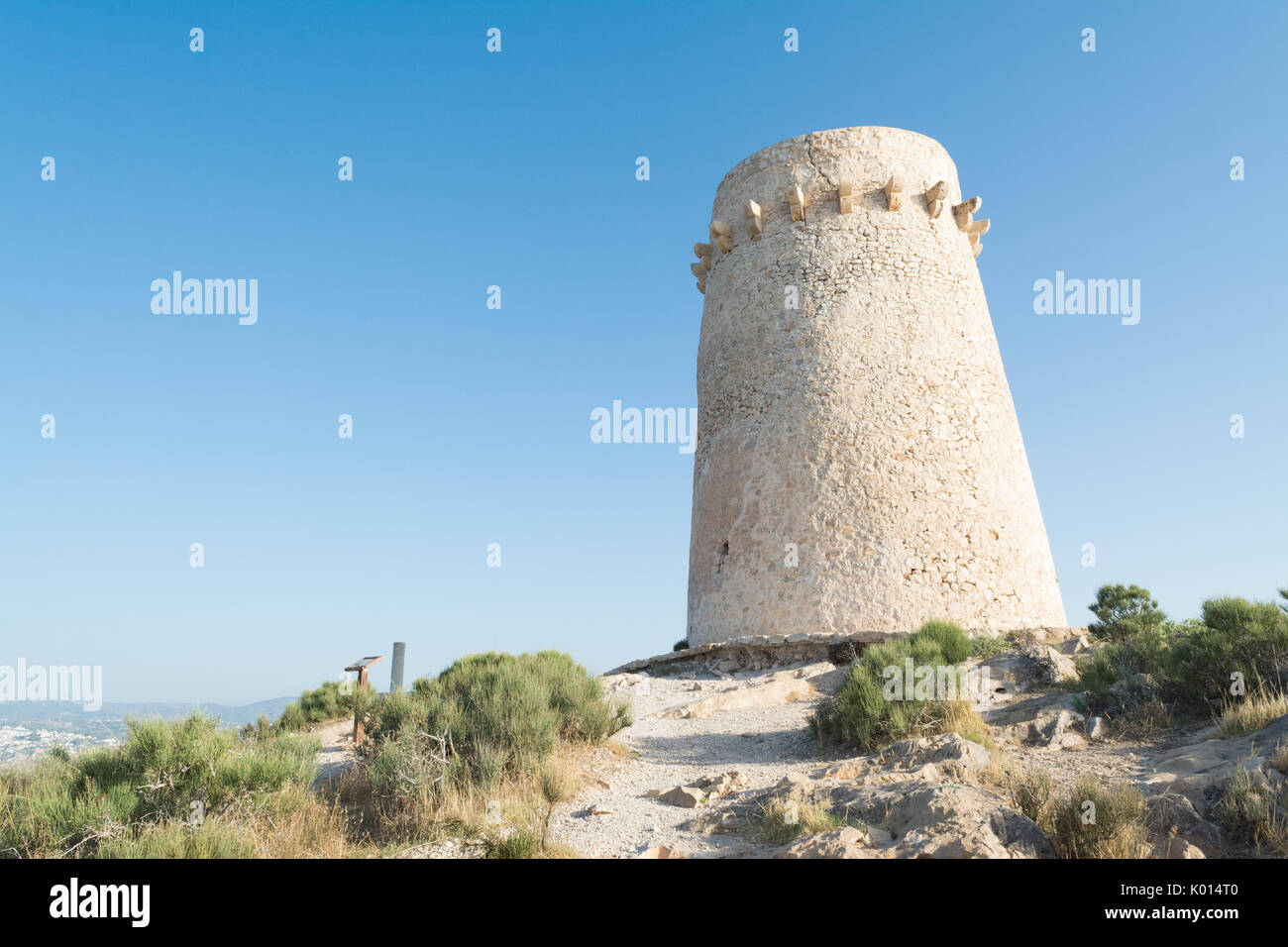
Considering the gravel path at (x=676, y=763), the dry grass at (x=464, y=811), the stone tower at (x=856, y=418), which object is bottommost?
the gravel path at (x=676, y=763)

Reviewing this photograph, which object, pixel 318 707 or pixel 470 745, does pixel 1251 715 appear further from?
pixel 318 707

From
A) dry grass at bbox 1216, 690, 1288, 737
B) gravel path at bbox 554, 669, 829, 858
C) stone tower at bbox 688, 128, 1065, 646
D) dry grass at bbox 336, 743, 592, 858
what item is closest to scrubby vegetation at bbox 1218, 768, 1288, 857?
dry grass at bbox 1216, 690, 1288, 737

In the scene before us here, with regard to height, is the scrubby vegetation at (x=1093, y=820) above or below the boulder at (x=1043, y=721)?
above

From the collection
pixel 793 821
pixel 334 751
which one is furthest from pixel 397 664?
pixel 793 821

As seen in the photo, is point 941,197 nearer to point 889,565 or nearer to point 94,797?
point 889,565

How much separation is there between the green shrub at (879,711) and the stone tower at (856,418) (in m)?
3.13

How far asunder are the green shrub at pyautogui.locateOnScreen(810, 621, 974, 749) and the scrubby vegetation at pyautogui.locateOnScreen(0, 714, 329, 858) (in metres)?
4.40

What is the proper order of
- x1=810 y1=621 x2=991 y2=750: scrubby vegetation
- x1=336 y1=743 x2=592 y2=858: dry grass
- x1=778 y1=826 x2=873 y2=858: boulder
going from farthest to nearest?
x1=810 y1=621 x2=991 y2=750: scrubby vegetation, x1=336 y1=743 x2=592 y2=858: dry grass, x1=778 y1=826 x2=873 y2=858: boulder

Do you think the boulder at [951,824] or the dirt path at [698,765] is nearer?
the boulder at [951,824]

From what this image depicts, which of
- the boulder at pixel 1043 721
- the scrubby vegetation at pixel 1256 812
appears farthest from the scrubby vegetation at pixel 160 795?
the boulder at pixel 1043 721

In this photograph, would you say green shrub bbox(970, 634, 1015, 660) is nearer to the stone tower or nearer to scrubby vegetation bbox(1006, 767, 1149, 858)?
the stone tower

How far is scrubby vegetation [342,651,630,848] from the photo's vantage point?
491cm

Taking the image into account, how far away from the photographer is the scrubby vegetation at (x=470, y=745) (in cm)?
491

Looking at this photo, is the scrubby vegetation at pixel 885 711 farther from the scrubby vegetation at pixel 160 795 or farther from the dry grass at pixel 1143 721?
the scrubby vegetation at pixel 160 795
